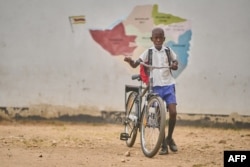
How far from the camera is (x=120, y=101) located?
32.6 ft

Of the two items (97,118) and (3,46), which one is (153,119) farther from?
(3,46)

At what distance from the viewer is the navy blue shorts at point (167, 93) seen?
690 centimetres

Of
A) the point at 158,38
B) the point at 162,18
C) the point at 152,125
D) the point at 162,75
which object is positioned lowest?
the point at 152,125

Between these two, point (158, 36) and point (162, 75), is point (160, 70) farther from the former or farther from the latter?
point (158, 36)

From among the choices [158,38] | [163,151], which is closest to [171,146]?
[163,151]

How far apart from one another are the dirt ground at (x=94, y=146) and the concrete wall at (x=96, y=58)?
1.54ft

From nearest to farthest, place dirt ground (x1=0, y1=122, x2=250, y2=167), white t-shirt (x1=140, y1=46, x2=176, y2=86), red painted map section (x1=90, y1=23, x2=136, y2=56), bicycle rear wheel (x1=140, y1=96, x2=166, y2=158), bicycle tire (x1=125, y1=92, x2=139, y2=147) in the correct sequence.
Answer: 1. dirt ground (x1=0, y1=122, x2=250, y2=167)
2. bicycle rear wheel (x1=140, y1=96, x2=166, y2=158)
3. white t-shirt (x1=140, y1=46, x2=176, y2=86)
4. bicycle tire (x1=125, y1=92, x2=139, y2=147)
5. red painted map section (x1=90, y1=23, x2=136, y2=56)

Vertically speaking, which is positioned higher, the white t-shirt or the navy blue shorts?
the white t-shirt

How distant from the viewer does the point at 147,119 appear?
6805 mm

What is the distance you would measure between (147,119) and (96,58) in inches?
131

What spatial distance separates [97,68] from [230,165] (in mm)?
4895

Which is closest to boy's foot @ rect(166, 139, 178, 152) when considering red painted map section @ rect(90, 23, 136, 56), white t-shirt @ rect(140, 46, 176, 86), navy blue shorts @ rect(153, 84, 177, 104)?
navy blue shorts @ rect(153, 84, 177, 104)

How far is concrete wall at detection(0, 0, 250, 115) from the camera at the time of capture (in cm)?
971

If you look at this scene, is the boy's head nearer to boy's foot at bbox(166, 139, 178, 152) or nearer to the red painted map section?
boy's foot at bbox(166, 139, 178, 152)
